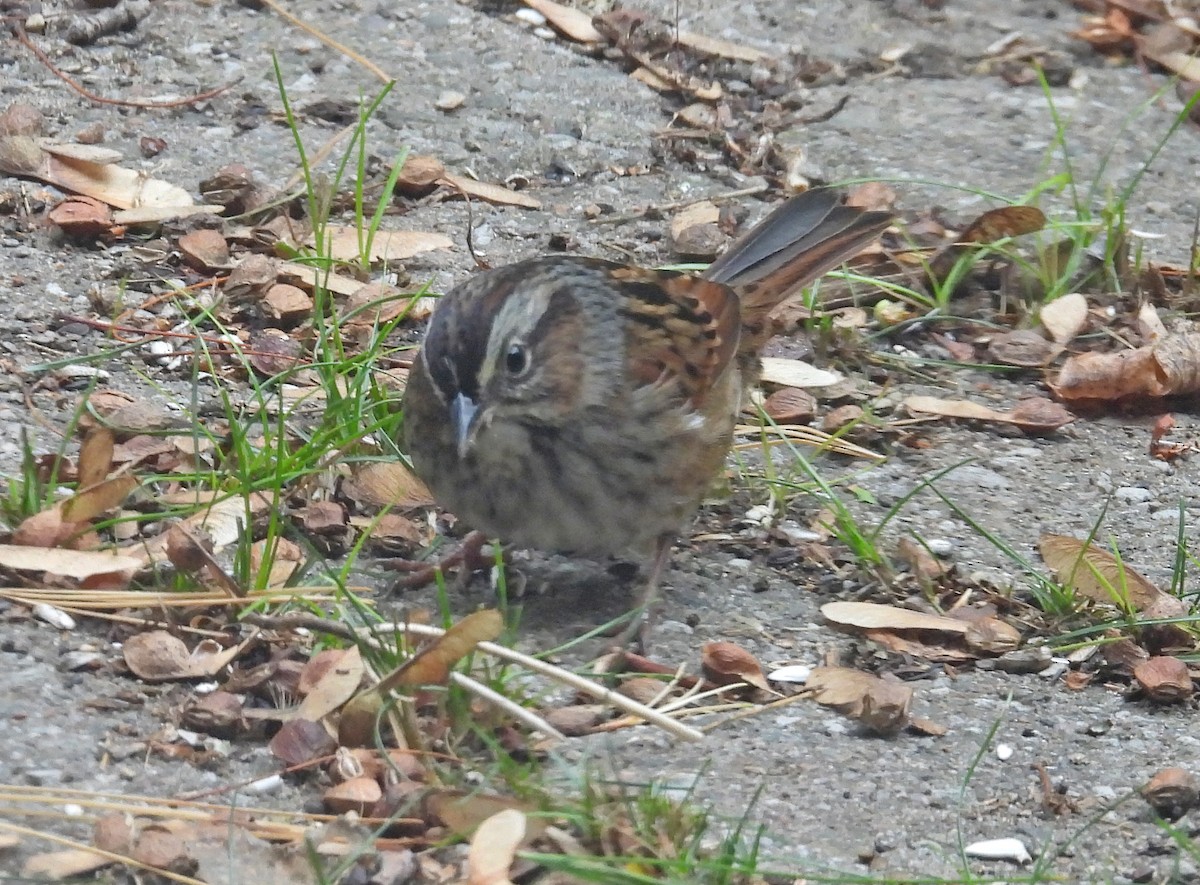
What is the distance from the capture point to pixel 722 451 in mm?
3928

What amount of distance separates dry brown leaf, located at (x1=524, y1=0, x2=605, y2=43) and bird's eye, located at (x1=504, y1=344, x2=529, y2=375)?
3201mm

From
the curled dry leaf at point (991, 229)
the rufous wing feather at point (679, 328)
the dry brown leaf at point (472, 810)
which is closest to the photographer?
the dry brown leaf at point (472, 810)

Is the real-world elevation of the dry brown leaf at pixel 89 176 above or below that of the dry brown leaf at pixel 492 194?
above

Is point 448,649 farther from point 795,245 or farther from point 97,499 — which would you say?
point 795,245

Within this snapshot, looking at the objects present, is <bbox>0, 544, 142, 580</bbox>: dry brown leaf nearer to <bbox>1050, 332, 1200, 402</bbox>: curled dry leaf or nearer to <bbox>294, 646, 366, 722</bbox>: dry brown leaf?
<bbox>294, 646, 366, 722</bbox>: dry brown leaf

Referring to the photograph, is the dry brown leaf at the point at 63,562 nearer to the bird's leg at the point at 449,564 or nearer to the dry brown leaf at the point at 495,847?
the bird's leg at the point at 449,564

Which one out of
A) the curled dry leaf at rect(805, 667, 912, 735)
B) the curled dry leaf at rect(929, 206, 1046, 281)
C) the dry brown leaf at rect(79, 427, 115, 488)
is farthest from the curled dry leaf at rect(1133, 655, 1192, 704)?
the dry brown leaf at rect(79, 427, 115, 488)

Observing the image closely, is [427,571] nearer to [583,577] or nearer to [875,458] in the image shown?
[583,577]

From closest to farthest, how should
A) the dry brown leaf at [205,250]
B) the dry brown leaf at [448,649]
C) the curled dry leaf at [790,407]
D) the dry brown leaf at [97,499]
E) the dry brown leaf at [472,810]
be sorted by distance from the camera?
the dry brown leaf at [472,810]
the dry brown leaf at [448,649]
the dry brown leaf at [97,499]
the curled dry leaf at [790,407]
the dry brown leaf at [205,250]

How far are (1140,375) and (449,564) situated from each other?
2.13 metres

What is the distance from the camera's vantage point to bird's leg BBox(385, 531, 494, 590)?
3.66 metres

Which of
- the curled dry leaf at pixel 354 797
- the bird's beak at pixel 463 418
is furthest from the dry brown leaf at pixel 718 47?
the curled dry leaf at pixel 354 797

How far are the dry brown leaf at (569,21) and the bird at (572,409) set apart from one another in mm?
2522

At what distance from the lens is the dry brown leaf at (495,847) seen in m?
2.56
